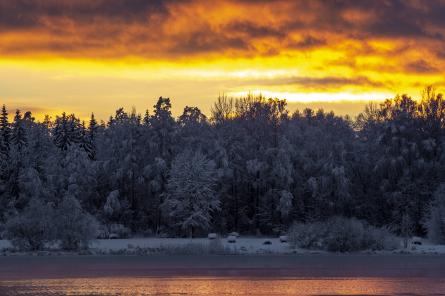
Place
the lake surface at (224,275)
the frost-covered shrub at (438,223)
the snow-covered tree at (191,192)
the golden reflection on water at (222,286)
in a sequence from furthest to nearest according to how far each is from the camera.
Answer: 1. the snow-covered tree at (191,192)
2. the frost-covered shrub at (438,223)
3. the lake surface at (224,275)
4. the golden reflection on water at (222,286)

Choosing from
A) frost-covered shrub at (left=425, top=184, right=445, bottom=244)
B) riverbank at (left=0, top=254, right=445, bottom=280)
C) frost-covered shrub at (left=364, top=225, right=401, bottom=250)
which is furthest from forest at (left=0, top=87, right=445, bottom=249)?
riverbank at (left=0, top=254, right=445, bottom=280)

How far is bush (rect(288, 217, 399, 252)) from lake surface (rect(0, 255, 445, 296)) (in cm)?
396

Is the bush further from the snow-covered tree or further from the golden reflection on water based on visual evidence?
the golden reflection on water

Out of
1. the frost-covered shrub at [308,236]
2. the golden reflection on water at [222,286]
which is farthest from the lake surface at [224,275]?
the frost-covered shrub at [308,236]

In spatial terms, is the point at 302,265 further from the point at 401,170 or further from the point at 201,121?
the point at 201,121

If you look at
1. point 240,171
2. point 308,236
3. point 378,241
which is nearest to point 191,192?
point 240,171

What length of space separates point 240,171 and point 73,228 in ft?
107

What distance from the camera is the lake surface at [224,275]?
29844 millimetres

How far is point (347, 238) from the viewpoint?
55250mm

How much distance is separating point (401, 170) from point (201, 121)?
934 inches

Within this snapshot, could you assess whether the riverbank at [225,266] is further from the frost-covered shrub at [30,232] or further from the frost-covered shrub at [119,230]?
the frost-covered shrub at [119,230]

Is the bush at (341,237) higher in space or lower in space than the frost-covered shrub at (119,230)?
higher

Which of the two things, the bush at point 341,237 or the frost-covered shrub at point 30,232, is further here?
the bush at point 341,237

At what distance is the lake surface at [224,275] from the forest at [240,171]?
28.4m
